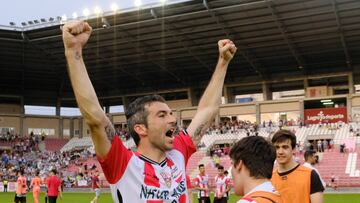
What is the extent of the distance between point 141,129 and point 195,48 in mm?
48646

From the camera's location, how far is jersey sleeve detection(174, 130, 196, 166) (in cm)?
455

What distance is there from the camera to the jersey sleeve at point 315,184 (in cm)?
572

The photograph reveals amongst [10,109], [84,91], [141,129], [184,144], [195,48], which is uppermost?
[195,48]

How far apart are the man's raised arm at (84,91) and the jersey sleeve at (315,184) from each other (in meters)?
2.81

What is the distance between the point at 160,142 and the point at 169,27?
44961 millimetres

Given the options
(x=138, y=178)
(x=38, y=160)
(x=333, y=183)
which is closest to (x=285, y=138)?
(x=138, y=178)

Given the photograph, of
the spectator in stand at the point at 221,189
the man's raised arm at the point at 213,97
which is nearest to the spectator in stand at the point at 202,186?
the spectator in stand at the point at 221,189

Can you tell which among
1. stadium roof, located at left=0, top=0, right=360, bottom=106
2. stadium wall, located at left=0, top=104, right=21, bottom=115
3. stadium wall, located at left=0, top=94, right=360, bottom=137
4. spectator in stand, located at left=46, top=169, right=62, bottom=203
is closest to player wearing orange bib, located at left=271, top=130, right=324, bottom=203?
spectator in stand, located at left=46, top=169, right=62, bottom=203

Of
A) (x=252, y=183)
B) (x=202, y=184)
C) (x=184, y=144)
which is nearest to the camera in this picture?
(x=252, y=183)

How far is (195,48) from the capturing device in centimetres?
5244

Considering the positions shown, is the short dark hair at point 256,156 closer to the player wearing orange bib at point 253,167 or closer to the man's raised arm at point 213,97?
the player wearing orange bib at point 253,167

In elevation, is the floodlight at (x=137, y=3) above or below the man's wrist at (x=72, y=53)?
above

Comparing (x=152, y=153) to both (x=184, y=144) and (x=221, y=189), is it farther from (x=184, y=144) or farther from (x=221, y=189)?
(x=221, y=189)

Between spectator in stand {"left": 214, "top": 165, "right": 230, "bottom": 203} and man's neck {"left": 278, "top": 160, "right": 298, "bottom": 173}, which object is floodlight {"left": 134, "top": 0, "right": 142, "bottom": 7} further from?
man's neck {"left": 278, "top": 160, "right": 298, "bottom": 173}
